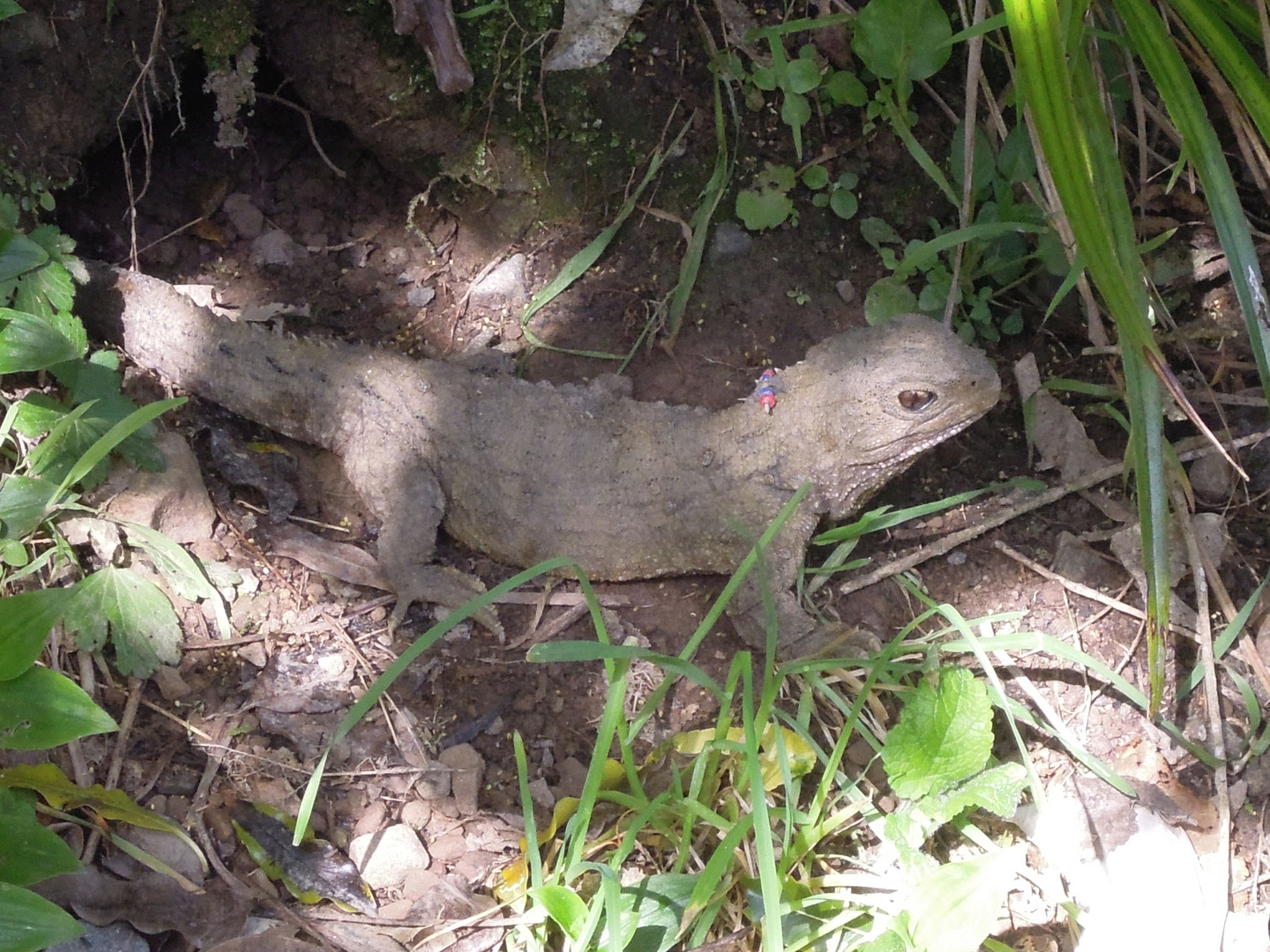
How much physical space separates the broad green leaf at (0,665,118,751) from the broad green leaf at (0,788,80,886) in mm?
178

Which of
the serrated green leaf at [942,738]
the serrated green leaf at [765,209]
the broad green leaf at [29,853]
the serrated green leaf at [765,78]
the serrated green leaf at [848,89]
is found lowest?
the serrated green leaf at [942,738]

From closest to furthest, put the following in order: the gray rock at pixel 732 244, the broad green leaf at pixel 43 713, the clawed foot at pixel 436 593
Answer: the broad green leaf at pixel 43 713, the clawed foot at pixel 436 593, the gray rock at pixel 732 244

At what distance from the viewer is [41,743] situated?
97.8 inches

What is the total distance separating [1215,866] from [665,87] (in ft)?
11.3

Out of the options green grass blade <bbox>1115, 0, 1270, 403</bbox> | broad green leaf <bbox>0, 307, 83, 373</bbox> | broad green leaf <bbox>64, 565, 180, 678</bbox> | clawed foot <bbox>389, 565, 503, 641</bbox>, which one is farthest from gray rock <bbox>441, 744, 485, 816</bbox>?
green grass blade <bbox>1115, 0, 1270, 403</bbox>

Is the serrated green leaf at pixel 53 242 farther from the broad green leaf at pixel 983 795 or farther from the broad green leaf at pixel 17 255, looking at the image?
the broad green leaf at pixel 983 795

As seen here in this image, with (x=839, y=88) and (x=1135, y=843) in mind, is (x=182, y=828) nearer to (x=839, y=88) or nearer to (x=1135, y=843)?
(x=1135, y=843)

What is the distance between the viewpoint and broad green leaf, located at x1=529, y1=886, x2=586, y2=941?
262 cm

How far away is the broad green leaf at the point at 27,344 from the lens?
303 cm

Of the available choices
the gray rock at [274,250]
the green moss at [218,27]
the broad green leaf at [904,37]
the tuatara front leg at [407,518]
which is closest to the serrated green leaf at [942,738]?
the tuatara front leg at [407,518]

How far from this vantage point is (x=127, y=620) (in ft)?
10.3

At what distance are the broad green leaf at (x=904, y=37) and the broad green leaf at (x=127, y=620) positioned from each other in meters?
3.15

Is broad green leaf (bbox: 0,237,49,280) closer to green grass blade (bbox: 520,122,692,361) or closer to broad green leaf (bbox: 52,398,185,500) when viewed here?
broad green leaf (bbox: 52,398,185,500)

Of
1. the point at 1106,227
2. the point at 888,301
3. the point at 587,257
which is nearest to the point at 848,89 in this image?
the point at 888,301
